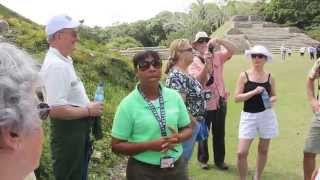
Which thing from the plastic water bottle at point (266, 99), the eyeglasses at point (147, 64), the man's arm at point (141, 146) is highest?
the eyeglasses at point (147, 64)

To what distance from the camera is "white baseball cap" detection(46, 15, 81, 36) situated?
425cm

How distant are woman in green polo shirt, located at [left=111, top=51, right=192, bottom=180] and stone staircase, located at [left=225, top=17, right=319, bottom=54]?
46.1 m

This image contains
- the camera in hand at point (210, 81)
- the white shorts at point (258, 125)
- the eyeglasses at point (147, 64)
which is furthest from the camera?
the camera in hand at point (210, 81)

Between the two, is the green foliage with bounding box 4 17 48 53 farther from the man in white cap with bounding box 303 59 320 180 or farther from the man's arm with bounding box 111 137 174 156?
the man's arm with bounding box 111 137 174 156

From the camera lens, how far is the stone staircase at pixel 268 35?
53688 mm

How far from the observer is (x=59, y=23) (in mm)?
4246

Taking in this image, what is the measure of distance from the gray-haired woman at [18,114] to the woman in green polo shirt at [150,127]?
2520 millimetres

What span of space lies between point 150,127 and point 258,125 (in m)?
2.34

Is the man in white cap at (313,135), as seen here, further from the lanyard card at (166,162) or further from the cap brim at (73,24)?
the cap brim at (73,24)

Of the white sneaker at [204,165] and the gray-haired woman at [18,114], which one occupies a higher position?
the gray-haired woman at [18,114]

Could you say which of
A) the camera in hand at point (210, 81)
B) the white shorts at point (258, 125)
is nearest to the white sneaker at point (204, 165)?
the camera in hand at point (210, 81)

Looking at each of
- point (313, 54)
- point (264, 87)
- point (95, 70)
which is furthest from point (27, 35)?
point (313, 54)

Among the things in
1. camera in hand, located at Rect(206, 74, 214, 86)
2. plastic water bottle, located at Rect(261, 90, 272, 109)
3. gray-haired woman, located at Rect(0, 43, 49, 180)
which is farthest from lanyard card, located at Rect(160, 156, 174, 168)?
camera in hand, located at Rect(206, 74, 214, 86)

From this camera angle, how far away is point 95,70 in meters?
11.5
